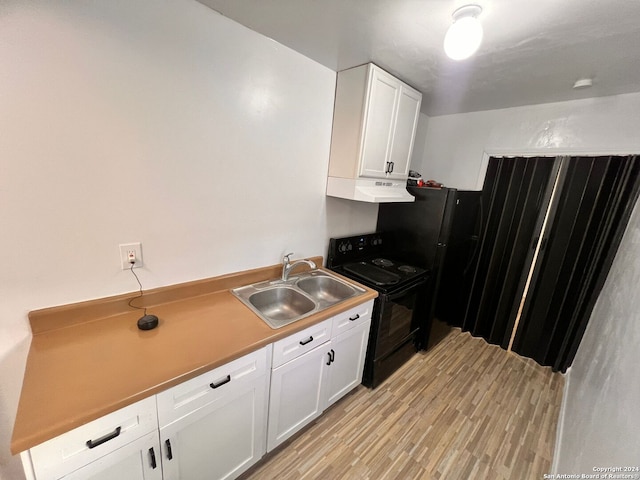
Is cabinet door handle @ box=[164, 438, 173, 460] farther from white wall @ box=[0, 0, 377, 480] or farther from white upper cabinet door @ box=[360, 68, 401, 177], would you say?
white upper cabinet door @ box=[360, 68, 401, 177]

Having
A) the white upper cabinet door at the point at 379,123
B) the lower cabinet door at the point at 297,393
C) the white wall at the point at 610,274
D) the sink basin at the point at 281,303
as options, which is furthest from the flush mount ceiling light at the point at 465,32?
the lower cabinet door at the point at 297,393

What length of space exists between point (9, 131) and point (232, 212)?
877 mm

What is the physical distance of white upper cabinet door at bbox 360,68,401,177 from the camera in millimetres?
1635

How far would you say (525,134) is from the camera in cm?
215

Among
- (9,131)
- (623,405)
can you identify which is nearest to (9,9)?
(9,131)

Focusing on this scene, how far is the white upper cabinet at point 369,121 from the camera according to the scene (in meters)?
1.63

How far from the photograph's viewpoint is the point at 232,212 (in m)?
1.50

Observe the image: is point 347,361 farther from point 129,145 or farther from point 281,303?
point 129,145

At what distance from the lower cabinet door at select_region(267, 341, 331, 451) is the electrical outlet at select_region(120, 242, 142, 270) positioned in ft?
2.86

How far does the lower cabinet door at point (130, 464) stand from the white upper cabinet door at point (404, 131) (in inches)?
79.2

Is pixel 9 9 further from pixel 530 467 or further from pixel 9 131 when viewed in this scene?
pixel 530 467

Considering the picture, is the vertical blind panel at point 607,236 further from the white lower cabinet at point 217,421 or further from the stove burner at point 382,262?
the white lower cabinet at point 217,421

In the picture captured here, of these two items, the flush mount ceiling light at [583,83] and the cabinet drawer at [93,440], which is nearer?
the cabinet drawer at [93,440]

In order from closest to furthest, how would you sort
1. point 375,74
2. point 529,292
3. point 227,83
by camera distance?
point 227,83 < point 375,74 < point 529,292
